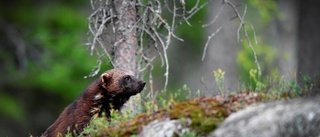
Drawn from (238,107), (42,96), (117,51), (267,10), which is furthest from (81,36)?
(238,107)

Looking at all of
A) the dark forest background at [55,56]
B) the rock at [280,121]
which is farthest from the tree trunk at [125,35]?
the dark forest background at [55,56]

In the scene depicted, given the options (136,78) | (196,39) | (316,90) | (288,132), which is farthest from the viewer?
(196,39)

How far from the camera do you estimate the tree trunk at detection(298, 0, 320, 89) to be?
53.4ft

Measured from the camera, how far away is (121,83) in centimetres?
1181

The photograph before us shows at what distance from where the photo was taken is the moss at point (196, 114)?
8.70m

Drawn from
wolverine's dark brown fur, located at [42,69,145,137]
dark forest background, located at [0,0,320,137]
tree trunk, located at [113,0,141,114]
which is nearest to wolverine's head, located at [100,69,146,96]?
wolverine's dark brown fur, located at [42,69,145,137]

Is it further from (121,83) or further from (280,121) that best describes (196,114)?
(121,83)

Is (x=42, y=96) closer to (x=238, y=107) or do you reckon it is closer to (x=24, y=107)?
(x=24, y=107)

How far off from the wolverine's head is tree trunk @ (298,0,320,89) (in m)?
5.15

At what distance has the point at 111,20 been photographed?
465 inches

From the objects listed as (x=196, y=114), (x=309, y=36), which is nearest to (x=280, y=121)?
(x=196, y=114)

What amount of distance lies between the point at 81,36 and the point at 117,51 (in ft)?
39.3

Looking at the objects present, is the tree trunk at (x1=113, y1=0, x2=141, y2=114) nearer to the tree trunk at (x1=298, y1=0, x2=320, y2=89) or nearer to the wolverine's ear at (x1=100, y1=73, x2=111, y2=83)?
the wolverine's ear at (x1=100, y1=73, x2=111, y2=83)

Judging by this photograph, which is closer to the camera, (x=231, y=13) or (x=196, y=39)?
(x=231, y=13)
